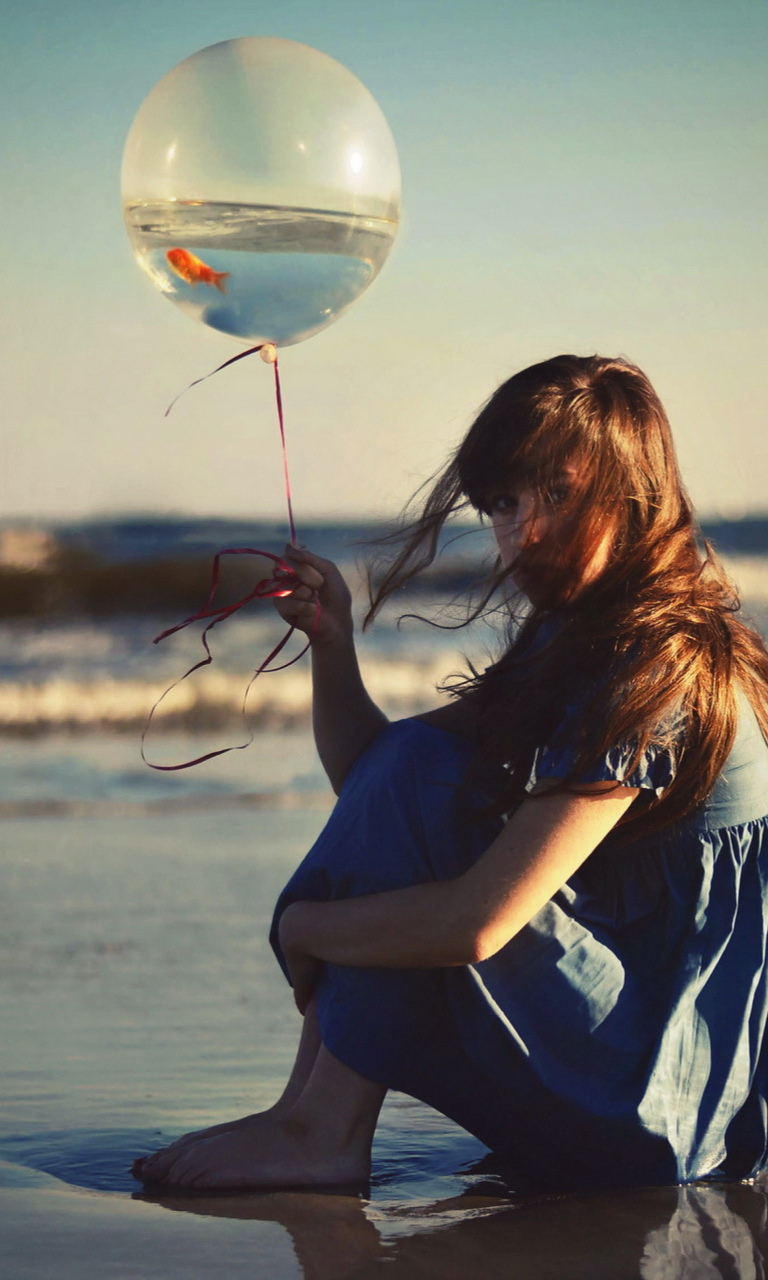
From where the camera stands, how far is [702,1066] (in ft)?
5.20

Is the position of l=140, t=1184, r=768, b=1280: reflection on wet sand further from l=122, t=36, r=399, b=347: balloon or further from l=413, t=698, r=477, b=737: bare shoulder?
l=122, t=36, r=399, b=347: balloon

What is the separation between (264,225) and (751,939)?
1.16 meters

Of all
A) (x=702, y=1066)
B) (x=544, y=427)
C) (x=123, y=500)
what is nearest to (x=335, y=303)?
(x=544, y=427)

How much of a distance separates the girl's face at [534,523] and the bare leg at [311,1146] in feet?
1.96

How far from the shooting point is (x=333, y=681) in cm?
195

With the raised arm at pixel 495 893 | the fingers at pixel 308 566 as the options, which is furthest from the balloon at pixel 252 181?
the raised arm at pixel 495 893

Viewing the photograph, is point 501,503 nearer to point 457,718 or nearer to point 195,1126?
point 457,718

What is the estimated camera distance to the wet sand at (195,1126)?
4.49 ft

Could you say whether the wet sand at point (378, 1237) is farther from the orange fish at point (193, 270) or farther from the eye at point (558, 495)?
the orange fish at point (193, 270)

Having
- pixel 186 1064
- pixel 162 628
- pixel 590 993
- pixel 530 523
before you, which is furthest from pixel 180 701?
pixel 590 993

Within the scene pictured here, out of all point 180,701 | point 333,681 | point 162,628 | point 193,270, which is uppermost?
point 193,270

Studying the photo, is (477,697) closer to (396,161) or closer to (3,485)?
(396,161)

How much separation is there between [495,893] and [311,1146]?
39cm

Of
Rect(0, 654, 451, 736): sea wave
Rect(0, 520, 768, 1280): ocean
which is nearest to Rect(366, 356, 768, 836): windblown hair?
Rect(0, 520, 768, 1280): ocean
